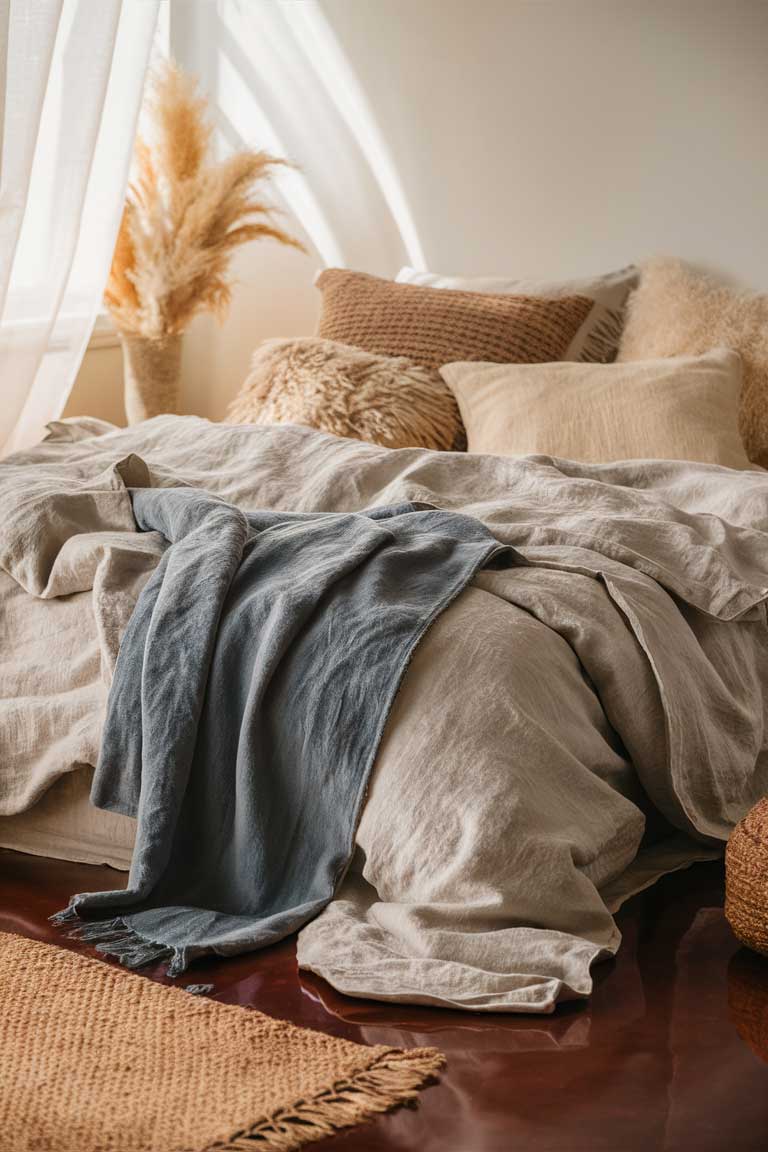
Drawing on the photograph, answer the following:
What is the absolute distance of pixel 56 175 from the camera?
2820 millimetres

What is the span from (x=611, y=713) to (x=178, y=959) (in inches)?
24.5

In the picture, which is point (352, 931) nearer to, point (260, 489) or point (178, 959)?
point (178, 959)

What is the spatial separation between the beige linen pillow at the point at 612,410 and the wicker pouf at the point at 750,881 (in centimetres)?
141

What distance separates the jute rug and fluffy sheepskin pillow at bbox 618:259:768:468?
215cm

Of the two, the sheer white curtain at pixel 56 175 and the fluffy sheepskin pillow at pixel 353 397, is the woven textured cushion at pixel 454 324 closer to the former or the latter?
the fluffy sheepskin pillow at pixel 353 397

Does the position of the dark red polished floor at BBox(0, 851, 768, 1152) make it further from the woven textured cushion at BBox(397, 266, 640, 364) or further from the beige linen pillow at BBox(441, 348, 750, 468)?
the woven textured cushion at BBox(397, 266, 640, 364)

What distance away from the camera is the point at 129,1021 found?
Answer: 1.36 metres

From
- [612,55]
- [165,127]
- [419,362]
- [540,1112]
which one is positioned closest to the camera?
[540,1112]

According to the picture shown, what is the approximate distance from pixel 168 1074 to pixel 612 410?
2014mm

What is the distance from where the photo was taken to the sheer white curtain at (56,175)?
97.6 inches

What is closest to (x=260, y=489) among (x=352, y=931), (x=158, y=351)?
(x=352, y=931)

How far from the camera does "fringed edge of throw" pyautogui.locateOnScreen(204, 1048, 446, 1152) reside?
45.1 inches

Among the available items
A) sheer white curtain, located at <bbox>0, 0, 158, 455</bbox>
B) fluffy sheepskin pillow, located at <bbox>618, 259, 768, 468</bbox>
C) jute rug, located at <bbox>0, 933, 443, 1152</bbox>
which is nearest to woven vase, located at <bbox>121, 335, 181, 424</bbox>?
sheer white curtain, located at <bbox>0, 0, 158, 455</bbox>

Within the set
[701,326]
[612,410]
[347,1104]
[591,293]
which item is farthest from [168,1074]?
[591,293]
